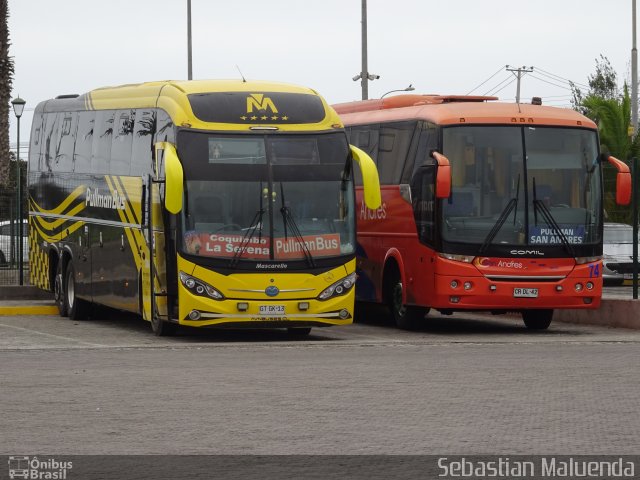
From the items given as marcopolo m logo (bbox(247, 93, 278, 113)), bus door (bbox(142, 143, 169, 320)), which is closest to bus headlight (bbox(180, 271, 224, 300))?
bus door (bbox(142, 143, 169, 320))

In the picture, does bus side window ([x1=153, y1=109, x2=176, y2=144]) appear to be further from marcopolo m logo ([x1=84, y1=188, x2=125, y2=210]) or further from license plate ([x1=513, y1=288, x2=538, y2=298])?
license plate ([x1=513, y1=288, x2=538, y2=298])

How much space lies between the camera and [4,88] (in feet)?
129

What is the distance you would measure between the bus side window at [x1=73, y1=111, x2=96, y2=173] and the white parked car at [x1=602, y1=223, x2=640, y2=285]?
11.4 m

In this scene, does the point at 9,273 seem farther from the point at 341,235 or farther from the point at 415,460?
the point at 415,460

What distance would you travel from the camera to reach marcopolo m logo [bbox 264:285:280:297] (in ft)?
67.3

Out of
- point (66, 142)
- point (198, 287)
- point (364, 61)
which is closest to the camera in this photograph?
point (198, 287)

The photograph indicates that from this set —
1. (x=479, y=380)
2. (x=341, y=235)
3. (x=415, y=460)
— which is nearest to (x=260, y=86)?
(x=341, y=235)

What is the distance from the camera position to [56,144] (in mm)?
26953

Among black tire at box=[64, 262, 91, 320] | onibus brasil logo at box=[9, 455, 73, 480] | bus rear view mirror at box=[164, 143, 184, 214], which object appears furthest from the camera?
black tire at box=[64, 262, 91, 320]

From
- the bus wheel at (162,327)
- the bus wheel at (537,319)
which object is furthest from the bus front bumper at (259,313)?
the bus wheel at (537,319)

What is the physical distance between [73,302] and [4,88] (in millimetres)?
14963

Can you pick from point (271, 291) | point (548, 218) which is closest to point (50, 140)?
point (271, 291)

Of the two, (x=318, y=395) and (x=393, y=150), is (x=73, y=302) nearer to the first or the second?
(x=393, y=150)

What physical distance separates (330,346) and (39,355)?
12.5 feet
